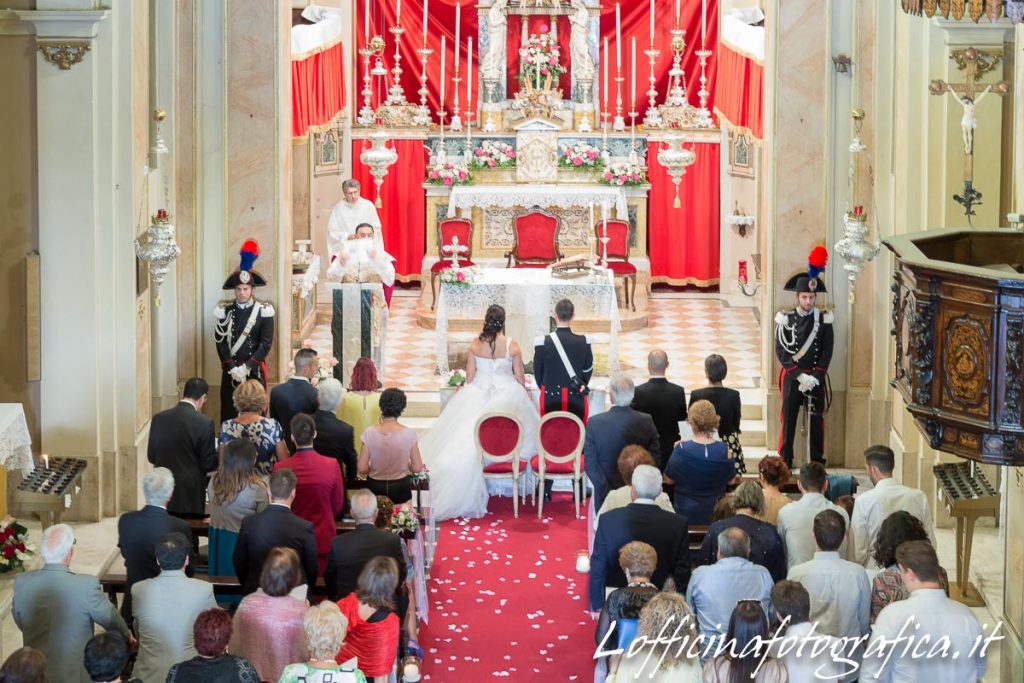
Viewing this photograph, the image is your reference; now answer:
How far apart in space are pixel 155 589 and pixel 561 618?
11.5ft

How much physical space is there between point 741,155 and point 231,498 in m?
12.0

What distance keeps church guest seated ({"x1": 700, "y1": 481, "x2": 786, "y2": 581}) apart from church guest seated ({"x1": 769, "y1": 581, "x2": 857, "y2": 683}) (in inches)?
45.5

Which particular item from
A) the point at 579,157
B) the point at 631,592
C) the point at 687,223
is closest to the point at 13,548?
the point at 631,592

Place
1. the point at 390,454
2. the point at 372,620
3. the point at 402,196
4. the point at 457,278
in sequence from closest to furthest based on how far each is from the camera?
the point at 372,620 → the point at 390,454 → the point at 457,278 → the point at 402,196

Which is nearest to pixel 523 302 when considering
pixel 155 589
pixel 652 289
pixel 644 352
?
pixel 644 352

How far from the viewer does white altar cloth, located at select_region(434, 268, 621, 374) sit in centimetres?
1639

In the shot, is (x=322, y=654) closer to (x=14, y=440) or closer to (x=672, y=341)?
(x=14, y=440)

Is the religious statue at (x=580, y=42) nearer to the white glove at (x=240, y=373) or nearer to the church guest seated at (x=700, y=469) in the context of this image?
the white glove at (x=240, y=373)

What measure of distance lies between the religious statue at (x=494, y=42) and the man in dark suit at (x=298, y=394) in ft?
A: 35.5

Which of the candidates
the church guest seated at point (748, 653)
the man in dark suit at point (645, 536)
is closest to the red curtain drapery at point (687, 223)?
the man in dark suit at point (645, 536)

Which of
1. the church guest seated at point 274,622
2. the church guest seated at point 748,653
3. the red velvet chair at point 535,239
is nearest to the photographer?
the church guest seated at point 748,653

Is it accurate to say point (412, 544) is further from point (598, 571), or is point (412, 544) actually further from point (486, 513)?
point (486, 513)

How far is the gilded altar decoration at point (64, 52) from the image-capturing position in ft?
39.9

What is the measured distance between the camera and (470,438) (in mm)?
13266
